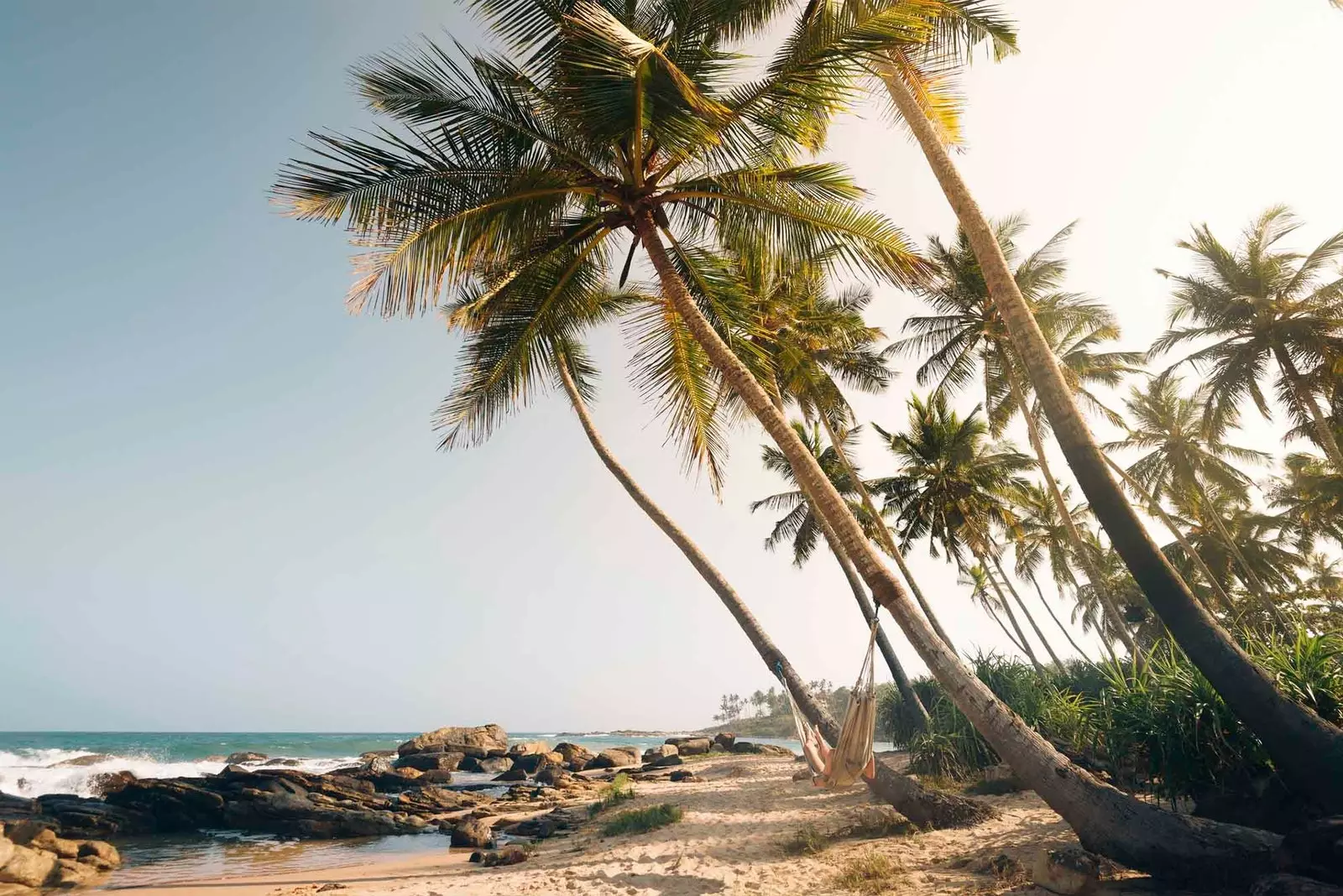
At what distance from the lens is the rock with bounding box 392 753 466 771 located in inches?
906

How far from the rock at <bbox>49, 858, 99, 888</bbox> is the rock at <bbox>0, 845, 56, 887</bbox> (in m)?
0.08

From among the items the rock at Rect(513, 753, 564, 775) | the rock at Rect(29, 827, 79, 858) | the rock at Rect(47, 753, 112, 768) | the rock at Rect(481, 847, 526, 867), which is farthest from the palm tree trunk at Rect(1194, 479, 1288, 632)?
the rock at Rect(47, 753, 112, 768)

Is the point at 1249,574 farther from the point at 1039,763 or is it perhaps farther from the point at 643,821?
the point at 643,821

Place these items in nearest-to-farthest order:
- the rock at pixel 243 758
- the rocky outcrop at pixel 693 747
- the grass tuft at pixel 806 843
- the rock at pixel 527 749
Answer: the grass tuft at pixel 806 843 < the rocky outcrop at pixel 693 747 < the rock at pixel 527 749 < the rock at pixel 243 758

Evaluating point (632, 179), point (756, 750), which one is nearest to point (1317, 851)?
point (632, 179)

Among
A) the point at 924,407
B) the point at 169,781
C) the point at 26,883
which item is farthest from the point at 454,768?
the point at 924,407

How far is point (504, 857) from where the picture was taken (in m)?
7.78

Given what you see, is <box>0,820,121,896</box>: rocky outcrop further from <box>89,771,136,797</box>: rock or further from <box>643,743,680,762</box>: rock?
<box>643,743,680,762</box>: rock

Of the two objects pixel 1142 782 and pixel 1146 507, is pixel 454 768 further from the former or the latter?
pixel 1146 507

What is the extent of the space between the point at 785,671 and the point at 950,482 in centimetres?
1274

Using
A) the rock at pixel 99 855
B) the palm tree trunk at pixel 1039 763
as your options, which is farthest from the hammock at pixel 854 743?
the rock at pixel 99 855

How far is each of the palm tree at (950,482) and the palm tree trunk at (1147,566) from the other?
42.3 ft

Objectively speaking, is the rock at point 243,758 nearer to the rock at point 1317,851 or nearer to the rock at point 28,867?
the rock at point 28,867

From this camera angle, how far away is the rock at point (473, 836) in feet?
30.9
